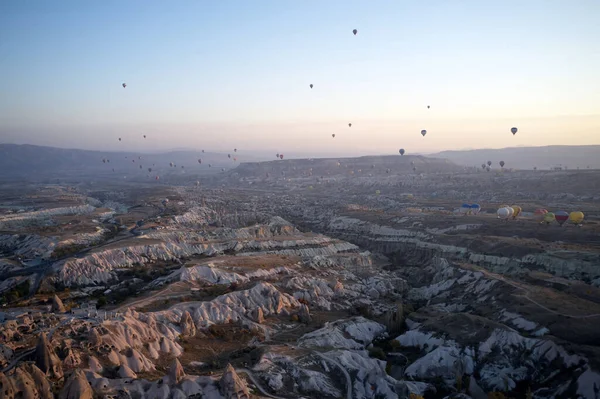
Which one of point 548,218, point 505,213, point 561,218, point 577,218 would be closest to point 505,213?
point 505,213

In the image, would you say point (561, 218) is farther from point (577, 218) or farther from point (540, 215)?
point (540, 215)

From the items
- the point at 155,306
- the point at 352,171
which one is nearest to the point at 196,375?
the point at 155,306

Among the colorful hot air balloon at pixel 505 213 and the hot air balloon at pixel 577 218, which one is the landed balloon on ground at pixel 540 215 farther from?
the hot air balloon at pixel 577 218

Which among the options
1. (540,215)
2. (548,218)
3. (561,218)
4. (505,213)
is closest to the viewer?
(561,218)

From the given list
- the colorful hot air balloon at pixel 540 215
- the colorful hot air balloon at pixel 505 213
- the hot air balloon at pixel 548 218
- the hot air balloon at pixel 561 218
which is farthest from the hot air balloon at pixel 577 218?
the colorful hot air balloon at pixel 505 213

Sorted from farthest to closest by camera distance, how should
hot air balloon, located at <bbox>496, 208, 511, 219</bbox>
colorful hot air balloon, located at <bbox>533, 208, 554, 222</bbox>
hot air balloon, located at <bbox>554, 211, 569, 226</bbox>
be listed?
hot air balloon, located at <bbox>496, 208, 511, 219</bbox> < colorful hot air balloon, located at <bbox>533, 208, 554, 222</bbox> < hot air balloon, located at <bbox>554, 211, 569, 226</bbox>

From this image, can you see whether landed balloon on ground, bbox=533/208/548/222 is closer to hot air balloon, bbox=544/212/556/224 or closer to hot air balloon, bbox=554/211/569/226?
hot air balloon, bbox=544/212/556/224

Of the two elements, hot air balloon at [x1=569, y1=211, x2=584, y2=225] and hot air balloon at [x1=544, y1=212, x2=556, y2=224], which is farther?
hot air balloon at [x1=544, y1=212, x2=556, y2=224]

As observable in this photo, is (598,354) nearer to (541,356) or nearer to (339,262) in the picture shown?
(541,356)

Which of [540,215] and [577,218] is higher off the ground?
[577,218]

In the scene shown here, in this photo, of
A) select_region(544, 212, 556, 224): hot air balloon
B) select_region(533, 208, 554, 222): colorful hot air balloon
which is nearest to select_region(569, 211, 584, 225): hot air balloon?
select_region(544, 212, 556, 224): hot air balloon

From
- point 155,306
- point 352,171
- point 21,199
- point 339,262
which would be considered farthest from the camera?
point 352,171
